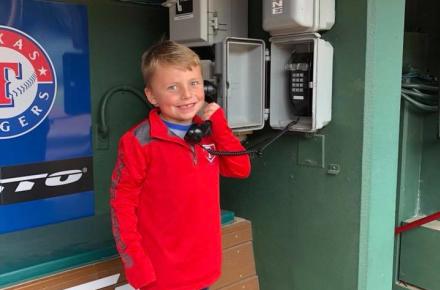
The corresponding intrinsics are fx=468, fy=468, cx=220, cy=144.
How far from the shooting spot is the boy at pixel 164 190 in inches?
58.1

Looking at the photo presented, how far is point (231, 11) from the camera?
7.14 ft

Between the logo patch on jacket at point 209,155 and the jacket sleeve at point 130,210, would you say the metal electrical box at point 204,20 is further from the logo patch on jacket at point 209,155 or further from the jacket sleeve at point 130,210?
the jacket sleeve at point 130,210

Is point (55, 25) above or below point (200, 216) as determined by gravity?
above

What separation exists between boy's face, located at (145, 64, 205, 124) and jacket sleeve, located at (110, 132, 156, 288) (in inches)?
6.1

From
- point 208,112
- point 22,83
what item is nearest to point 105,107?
point 22,83

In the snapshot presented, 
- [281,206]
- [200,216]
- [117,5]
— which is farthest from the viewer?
[117,5]

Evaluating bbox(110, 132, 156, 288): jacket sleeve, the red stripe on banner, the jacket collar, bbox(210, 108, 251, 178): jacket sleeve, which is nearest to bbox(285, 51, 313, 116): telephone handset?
bbox(210, 108, 251, 178): jacket sleeve

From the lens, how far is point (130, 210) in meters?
1.48

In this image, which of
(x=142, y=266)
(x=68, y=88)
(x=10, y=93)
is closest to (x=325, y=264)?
(x=142, y=266)

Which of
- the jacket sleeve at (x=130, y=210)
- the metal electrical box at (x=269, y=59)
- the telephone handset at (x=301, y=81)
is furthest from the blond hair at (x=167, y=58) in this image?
the telephone handset at (x=301, y=81)

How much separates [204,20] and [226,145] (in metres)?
0.66

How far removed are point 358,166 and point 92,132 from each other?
1.36 meters

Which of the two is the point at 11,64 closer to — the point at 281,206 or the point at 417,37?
the point at 281,206

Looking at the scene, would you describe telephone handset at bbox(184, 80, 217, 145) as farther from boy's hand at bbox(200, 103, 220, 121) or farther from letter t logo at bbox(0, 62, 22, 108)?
letter t logo at bbox(0, 62, 22, 108)
